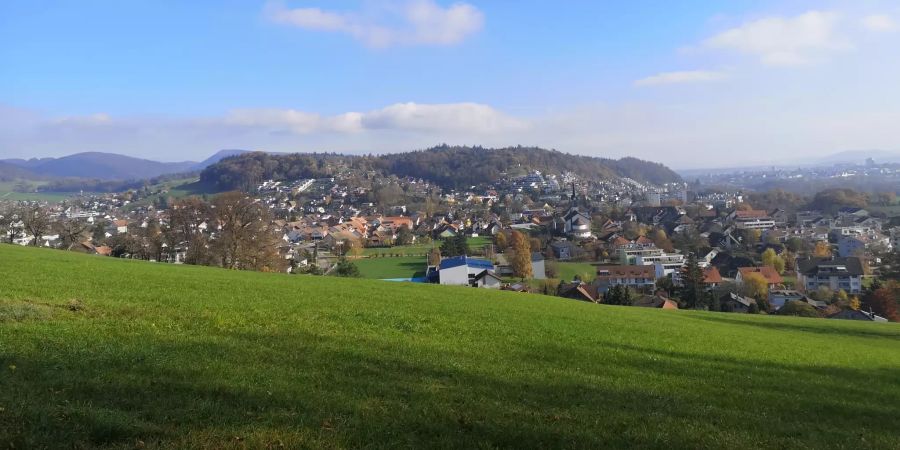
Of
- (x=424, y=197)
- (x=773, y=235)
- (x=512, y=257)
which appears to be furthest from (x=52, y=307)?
(x=424, y=197)

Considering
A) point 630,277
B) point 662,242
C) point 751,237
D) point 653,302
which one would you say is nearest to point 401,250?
point 630,277

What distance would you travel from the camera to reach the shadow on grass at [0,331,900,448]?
580 cm

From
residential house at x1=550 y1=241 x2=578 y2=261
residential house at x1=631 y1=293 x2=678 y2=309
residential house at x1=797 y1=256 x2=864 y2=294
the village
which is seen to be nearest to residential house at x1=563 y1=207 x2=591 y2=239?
the village

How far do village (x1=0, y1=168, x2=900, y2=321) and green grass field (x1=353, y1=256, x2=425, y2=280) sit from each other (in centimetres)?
26

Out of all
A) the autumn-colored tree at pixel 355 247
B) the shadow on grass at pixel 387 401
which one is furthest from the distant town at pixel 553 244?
the shadow on grass at pixel 387 401

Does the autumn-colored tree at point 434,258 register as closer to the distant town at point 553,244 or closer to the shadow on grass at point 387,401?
the distant town at point 553,244

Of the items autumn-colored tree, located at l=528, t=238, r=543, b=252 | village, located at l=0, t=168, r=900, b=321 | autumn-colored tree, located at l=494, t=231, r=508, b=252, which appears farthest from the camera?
autumn-colored tree, located at l=494, t=231, r=508, b=252

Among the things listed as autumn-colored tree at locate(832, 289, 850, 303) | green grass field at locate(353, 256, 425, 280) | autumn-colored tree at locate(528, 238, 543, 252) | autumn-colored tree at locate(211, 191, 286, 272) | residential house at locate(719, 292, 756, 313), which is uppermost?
autumn-colored tree at locate(211, 191, 286, 272)

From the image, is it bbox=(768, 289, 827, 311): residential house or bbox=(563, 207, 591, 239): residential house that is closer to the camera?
bbox=(768, 289, 827, 311): residential house

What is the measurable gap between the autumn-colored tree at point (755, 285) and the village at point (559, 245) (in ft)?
0.56

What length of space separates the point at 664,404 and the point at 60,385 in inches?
328

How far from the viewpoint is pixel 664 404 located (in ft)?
29.0

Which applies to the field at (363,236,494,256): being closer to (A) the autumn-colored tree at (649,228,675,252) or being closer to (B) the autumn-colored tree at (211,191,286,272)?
(A) the autumn-colored tree at (649,228,675,252)

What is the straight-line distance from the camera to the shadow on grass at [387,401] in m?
5.80
